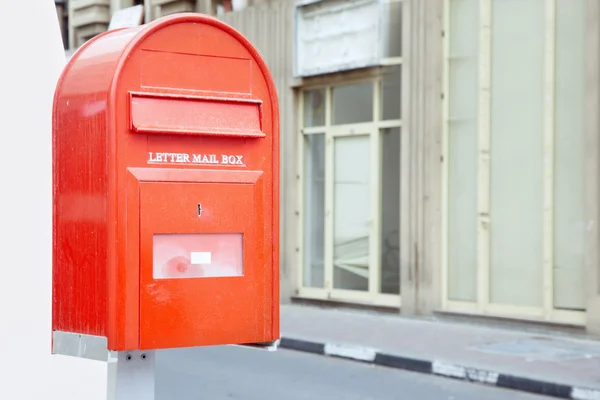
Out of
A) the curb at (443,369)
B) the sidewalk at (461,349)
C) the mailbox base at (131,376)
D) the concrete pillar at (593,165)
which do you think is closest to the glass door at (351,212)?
the sidewalk at (461,349)

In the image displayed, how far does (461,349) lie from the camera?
10391 millimetres

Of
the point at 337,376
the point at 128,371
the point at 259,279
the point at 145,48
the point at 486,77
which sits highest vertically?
the point at 486,77

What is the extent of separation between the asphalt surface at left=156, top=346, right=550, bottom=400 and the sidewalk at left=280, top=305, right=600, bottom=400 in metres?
0.14

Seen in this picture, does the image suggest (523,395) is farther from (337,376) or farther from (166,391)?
(166,391)

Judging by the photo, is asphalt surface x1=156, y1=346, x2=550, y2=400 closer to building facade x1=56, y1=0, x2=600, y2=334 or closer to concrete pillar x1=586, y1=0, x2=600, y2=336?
concrete pillar x1=586, y1=0, x2=600, y2=336

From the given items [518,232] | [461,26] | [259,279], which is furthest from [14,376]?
[461,26]

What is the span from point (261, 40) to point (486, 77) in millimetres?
4704

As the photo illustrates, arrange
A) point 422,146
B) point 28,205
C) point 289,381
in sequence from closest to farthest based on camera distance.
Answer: point 28,205 → point 289,381 → point 422,146

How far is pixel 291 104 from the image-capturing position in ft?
51.1

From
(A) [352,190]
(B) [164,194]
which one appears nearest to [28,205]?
(B) [164,194]

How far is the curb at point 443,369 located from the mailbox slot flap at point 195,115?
5.15 meters

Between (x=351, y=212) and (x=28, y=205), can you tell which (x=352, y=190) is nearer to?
(x=351, y=212)

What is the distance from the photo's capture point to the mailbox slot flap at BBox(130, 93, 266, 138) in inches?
141

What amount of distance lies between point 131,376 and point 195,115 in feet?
2.99
